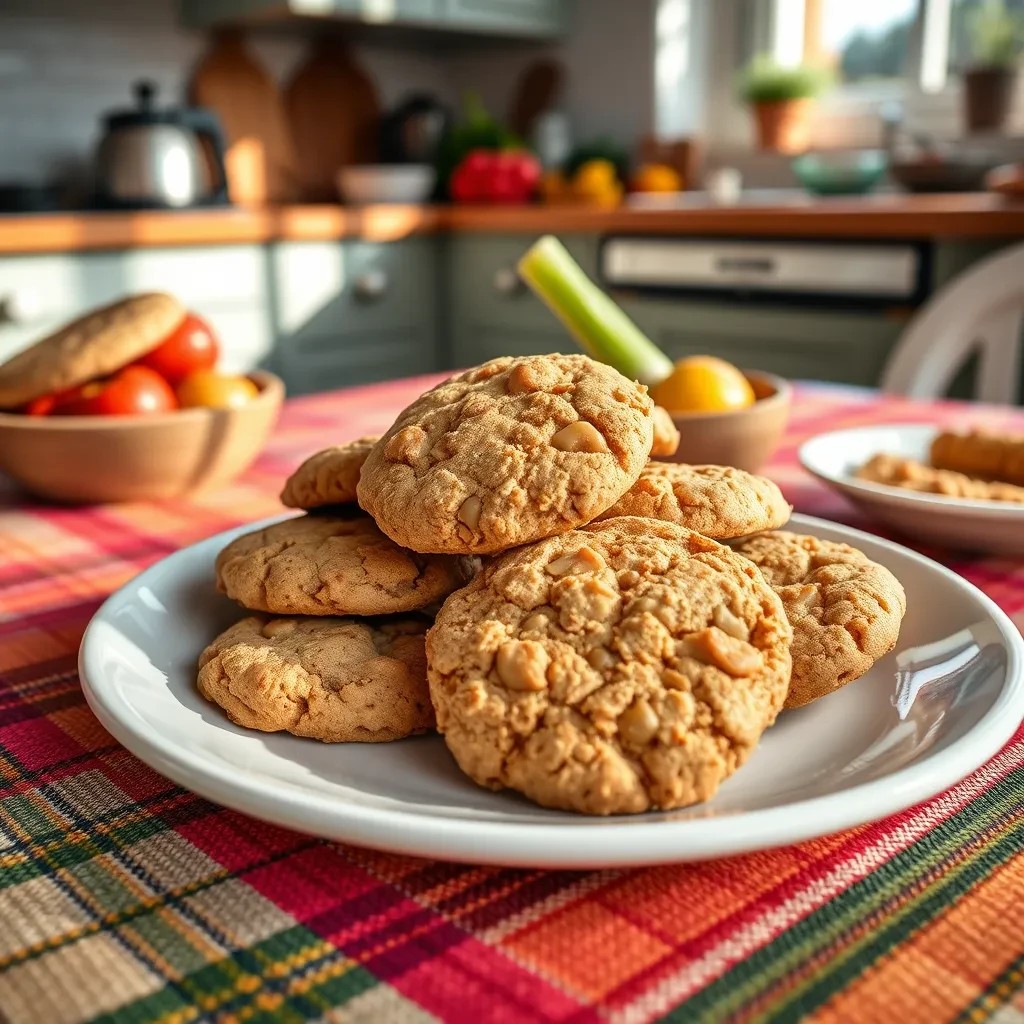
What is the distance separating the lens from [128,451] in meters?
1.04

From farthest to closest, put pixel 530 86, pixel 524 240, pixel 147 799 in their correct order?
1. pixel 530 86
2. pixel 524 240
3. pixel 147 799

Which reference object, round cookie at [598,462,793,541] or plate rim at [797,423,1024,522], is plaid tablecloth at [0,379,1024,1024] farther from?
plate rim at [797,423,1024,522]

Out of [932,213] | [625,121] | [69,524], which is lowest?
[69,524]

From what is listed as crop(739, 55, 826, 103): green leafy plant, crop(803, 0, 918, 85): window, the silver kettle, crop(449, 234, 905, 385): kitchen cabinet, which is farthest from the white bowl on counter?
crop(803, 0, 918, 85): window

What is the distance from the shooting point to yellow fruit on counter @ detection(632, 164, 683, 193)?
3.50 metres

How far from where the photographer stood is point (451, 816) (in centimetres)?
47

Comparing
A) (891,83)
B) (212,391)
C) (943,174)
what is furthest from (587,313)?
(891,83)

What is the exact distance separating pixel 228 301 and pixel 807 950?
286 centimetres

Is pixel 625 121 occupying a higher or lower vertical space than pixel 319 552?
higher

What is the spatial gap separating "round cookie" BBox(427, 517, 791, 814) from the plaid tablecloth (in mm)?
50

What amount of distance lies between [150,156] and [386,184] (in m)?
0.89

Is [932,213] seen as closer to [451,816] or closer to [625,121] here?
[625,121]

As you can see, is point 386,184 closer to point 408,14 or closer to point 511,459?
point 408,14

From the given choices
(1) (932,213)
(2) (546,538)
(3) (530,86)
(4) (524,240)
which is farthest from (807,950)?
(3) (530,86)
